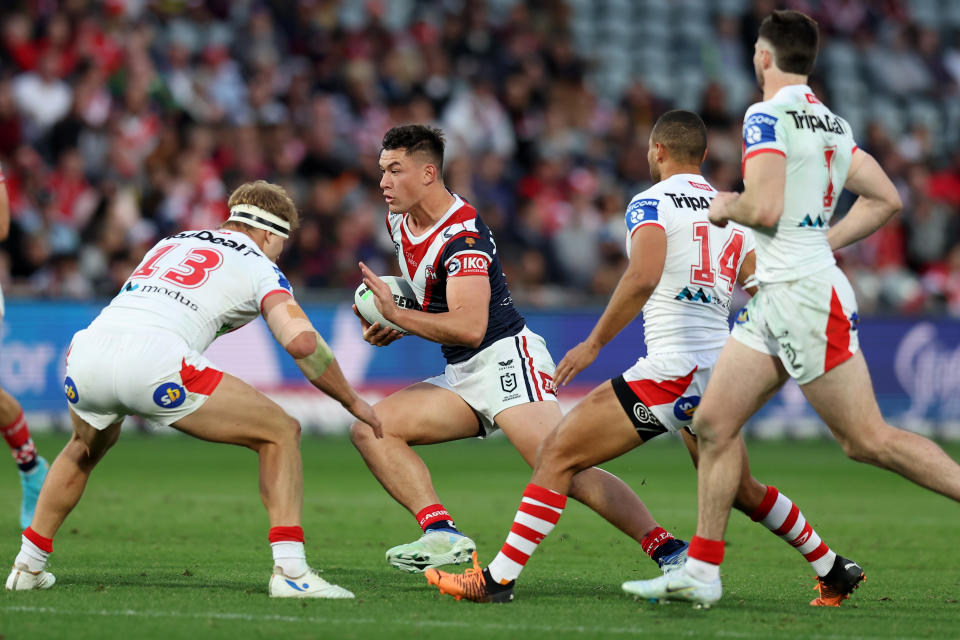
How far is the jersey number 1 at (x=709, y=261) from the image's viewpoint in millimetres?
7035

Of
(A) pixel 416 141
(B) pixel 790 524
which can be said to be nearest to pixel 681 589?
(B) pixel 790 524

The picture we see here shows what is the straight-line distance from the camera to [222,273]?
679 cm

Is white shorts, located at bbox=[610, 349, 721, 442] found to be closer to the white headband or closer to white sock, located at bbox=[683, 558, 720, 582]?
white sock, located at bbox=[683, 558, 720, 582]

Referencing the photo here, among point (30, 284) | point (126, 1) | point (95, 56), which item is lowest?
point (30, 284)

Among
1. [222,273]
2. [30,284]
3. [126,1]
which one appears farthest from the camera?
[126,1]

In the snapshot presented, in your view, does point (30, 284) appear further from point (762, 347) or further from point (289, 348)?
point (762, 347)

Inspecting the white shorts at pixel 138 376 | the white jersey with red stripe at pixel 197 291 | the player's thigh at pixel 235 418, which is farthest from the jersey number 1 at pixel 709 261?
the white shorts at pixel 138 376

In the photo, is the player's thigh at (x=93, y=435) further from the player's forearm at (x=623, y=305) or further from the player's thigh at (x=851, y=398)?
the player's thigh at (x=851, y=398)

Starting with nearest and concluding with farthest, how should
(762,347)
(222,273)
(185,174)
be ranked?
(762,347) < (222,273) < (185,174)

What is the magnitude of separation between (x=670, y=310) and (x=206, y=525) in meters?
4.64

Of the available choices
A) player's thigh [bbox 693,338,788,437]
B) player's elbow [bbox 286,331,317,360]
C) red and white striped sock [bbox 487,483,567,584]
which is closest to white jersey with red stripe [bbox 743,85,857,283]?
player's thigh [bbox 693,338,788,437]

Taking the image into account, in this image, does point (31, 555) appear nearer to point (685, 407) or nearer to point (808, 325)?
point (685, 407)

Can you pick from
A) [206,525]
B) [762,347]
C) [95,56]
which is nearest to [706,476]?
[762,347]

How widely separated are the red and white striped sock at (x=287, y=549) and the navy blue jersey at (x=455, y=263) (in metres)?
1.73
